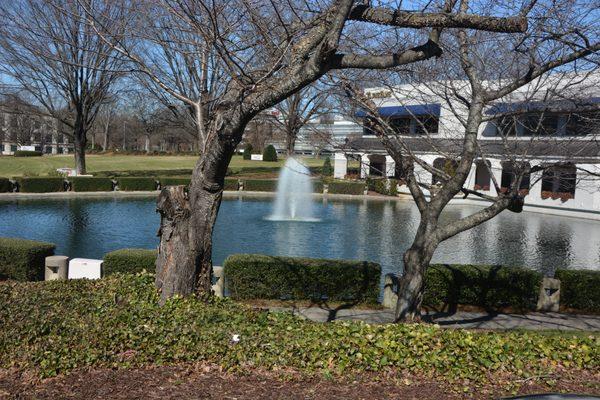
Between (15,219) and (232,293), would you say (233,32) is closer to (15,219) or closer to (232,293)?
(232,293)

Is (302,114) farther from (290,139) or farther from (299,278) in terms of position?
(299,278)

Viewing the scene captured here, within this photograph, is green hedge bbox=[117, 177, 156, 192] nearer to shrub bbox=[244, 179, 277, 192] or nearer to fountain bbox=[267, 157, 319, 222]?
shrub bbox=[244, 179, 277, 192]

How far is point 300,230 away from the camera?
21531 mm

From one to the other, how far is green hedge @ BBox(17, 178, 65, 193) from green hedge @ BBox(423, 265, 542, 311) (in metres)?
26.3

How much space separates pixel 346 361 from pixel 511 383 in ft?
5.05

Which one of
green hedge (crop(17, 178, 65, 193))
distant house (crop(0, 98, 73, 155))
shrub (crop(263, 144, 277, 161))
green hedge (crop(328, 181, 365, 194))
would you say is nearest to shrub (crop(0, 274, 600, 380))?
green hedge (crop(17, 178, 65, 193))

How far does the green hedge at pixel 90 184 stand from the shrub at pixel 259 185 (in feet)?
28.0

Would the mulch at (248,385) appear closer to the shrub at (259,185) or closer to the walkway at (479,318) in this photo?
the walkway at (479,318)

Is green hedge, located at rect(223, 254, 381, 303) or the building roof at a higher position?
the building roof

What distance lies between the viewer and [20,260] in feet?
38.7

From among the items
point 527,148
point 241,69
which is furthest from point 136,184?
point 241,69

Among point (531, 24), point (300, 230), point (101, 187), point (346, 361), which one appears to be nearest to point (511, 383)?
point (346, 361)

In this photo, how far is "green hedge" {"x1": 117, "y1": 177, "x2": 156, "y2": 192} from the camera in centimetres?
3444

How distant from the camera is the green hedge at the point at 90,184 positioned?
32.8 meters
